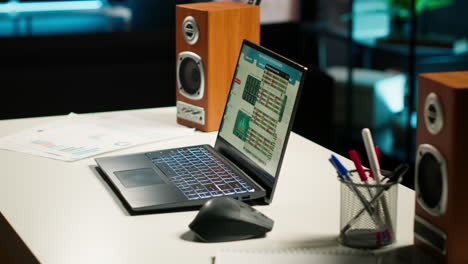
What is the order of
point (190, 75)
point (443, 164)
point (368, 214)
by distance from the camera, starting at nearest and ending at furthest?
point (443, 164) < point (368, 214) < point (190, 75)

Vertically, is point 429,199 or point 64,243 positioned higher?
point 429,199

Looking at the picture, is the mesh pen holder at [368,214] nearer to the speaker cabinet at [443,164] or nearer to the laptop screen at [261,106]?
the speaker cabinet at [443,164]

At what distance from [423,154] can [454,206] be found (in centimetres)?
10

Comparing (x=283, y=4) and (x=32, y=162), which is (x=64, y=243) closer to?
(x=32, y=162)

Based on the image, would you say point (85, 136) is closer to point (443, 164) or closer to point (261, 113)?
point (261, 113)

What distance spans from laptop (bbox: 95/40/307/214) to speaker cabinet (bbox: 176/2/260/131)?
276 mm

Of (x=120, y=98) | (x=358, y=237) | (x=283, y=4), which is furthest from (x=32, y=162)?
(x=283, y=4)

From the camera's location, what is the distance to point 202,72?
74.9 inches

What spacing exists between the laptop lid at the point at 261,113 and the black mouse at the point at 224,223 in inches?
6.7

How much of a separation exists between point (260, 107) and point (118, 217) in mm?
361

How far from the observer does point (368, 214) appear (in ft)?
3.67

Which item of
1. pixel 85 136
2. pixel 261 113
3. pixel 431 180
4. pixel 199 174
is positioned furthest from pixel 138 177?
pixel 431 180

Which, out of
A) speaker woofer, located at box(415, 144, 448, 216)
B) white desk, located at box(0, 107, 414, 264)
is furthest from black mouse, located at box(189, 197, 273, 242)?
speaker woofer, located at box(415, 144, 448, 216)

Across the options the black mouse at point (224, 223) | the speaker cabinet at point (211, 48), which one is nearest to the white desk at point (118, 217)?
the black mouse at point (224, 223)
